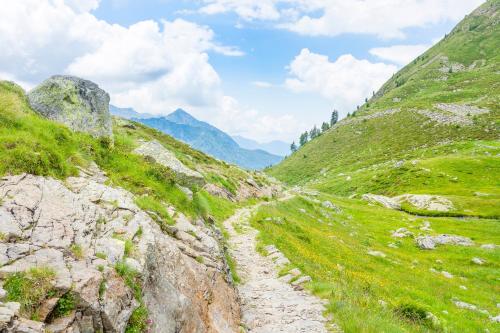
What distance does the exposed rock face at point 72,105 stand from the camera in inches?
715

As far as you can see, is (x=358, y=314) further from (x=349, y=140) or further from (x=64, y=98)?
(x=349, y=140)

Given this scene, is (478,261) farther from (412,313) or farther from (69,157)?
(69,157)

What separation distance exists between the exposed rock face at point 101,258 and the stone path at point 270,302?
1.22m

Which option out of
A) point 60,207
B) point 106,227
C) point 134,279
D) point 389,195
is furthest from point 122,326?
point 389,195

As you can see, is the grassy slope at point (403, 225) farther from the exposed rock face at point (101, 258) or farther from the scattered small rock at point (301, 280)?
the exposed rock face at point (101, 258)

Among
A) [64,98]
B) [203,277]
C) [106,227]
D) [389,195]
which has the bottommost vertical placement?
[389,195]

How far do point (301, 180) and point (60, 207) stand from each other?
166 metres

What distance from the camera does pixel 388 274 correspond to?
28.6 m

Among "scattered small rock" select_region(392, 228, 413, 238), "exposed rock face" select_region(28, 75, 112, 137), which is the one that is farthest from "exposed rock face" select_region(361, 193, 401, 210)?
"exposed rock face" select_region(28, 75, 112, 137)

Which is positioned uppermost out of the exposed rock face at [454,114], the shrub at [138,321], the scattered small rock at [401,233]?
the exposed rock face at [454,114]

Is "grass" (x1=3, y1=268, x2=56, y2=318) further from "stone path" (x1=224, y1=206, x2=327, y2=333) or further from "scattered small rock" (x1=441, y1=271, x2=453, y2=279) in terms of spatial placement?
"scattered small rock" (x1=441, y1=271, x2=453, y2=279)

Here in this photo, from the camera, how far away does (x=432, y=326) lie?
16.8 metres

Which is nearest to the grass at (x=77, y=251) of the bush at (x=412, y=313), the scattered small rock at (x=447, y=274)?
the bush at (x=412, y=313)

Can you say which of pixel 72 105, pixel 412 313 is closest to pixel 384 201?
pixel 412 313
